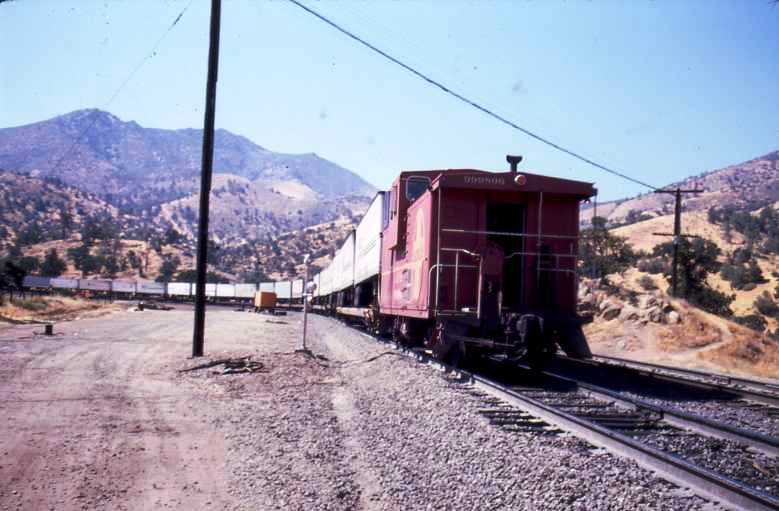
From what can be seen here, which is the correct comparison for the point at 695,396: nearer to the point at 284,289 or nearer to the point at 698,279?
the point at 698,279

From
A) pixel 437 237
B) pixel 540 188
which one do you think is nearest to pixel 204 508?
pixel 437 237

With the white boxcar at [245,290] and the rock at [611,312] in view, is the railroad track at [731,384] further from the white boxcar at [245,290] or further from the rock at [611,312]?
the white boxcar at [245,290]

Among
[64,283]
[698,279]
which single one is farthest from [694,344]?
[64,283]

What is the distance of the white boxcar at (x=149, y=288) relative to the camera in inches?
2731

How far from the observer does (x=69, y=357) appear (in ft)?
42.9

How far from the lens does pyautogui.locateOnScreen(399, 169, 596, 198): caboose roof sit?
10.8 m

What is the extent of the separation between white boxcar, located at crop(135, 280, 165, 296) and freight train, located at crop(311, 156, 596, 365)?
62.5 m

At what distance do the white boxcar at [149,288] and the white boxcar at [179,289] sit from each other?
2.68ft

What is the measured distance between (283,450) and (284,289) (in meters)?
51.9

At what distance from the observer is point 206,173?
14.7 metres

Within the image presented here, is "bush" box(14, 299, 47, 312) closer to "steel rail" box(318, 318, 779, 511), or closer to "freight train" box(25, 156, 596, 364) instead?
"freight train" box(25, 156, 596, 364)

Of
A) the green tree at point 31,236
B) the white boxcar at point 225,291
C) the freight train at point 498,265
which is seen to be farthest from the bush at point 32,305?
the green tree at point 31,236

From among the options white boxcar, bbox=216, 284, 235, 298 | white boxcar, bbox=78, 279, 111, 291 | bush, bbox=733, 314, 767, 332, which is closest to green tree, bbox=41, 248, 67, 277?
white boxcar, bbox=78, 279, 111, 291

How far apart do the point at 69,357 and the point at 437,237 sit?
770 centimetres
